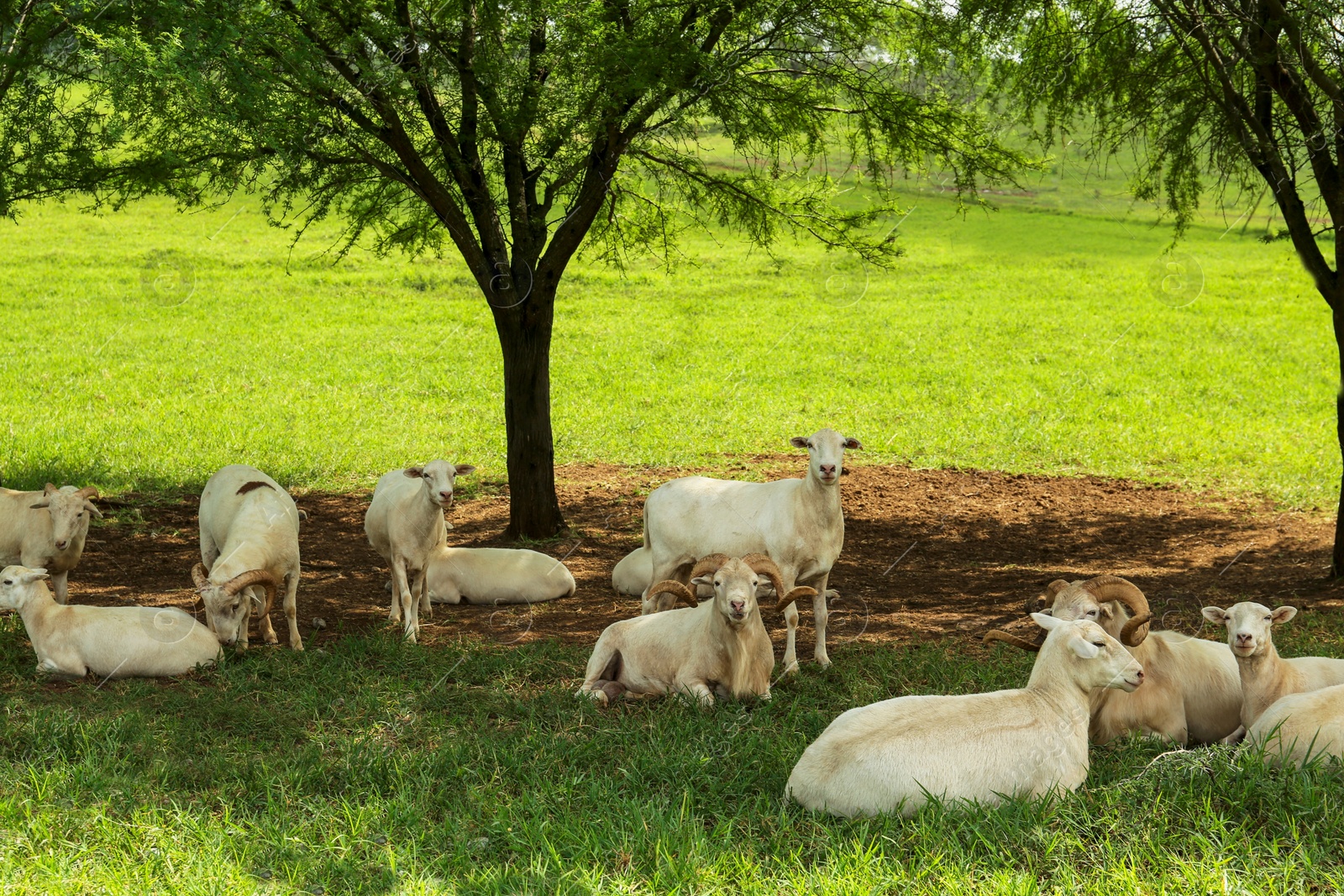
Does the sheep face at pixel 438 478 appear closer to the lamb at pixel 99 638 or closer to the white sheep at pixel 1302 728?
the lamb at pixel 99 638

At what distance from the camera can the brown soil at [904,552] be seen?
9.86m

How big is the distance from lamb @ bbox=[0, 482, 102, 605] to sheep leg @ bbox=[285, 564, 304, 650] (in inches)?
72.0

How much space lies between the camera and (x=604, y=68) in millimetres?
10273

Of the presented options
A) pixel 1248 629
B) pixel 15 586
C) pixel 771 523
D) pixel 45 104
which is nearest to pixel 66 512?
pixel 15 586

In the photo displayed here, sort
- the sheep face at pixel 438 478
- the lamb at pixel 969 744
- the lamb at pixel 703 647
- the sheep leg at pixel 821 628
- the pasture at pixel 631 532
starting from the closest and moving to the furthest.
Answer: the pasture at pixel 631 532 → the lamb at pixel 969 744 → the lamb at pixel 703 647 → the sheep leg at pixel 821 628 → the sheep face at pixel 438 478

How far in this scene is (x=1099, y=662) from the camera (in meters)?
5.98

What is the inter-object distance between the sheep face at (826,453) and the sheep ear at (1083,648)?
9.51ft

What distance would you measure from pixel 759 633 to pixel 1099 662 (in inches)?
91.5

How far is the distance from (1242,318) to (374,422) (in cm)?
2216

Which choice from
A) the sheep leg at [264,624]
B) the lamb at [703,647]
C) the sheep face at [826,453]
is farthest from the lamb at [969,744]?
the sheep leg at [264,624]

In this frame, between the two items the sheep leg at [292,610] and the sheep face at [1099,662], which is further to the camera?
the sheep leg at [292,610]

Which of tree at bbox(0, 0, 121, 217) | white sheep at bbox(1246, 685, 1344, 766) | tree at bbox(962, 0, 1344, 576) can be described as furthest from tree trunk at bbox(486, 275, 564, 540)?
white sheep at bbox(1246, 685, 1344, 766)

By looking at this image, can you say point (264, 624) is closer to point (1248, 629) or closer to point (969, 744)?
point (969, 744)

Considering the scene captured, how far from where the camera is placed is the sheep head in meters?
8.23
